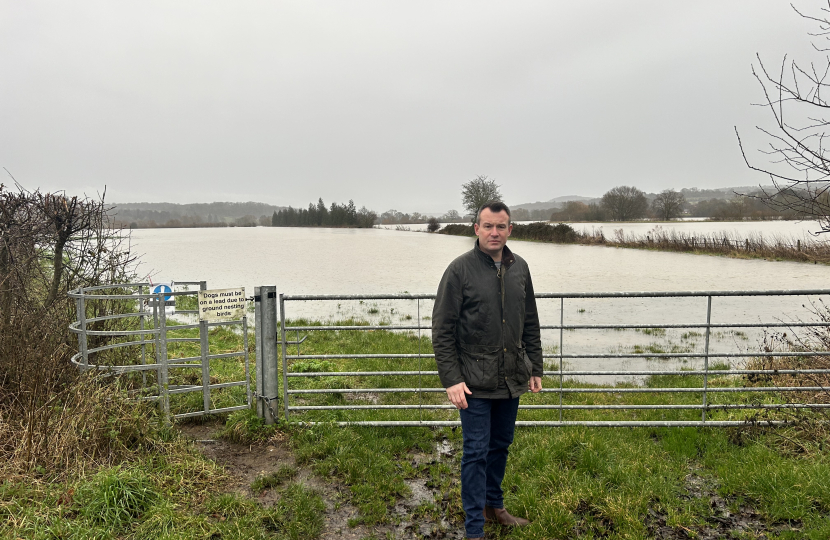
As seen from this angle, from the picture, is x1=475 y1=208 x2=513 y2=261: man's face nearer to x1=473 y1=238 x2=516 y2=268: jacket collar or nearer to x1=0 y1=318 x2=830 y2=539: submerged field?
x1=473 y1=238 x2=516 y2=268: jacket collar

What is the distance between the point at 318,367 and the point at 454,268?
209 inches

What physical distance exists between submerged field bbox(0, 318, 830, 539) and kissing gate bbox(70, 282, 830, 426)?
0.27 meters

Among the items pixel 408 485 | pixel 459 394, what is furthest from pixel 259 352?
pixel 459 394

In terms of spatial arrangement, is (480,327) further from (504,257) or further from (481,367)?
(504,257)

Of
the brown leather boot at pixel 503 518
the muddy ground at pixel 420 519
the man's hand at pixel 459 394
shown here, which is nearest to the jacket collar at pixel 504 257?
the man's hand at pixel 459 394

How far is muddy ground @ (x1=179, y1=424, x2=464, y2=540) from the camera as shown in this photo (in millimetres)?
3557

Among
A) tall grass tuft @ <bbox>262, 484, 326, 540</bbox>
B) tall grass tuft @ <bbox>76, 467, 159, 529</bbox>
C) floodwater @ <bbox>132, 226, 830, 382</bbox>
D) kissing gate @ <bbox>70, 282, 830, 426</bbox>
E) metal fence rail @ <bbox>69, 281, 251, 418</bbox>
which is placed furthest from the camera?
floodwater @ <bbox>132, 226, 830, 382</bbox>

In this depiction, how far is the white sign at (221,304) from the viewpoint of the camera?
16.9 feet

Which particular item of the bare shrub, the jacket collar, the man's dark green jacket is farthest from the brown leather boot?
the bare shrub

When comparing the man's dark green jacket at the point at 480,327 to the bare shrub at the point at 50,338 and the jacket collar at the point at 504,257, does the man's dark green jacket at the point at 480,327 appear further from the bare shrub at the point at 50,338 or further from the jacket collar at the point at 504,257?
the bare shrub at the point at 50,338

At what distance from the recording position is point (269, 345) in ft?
16.9

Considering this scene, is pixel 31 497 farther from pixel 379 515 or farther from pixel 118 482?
pixel 379 515

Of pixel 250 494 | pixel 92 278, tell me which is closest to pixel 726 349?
pixel 250 494

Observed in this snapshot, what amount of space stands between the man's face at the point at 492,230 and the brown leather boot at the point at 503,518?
6.63 ft
